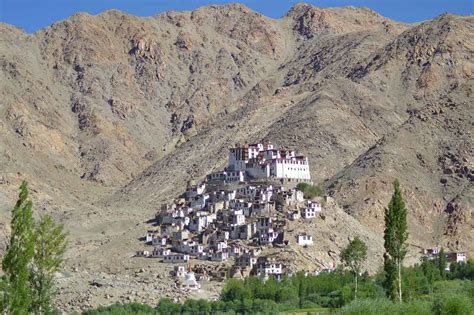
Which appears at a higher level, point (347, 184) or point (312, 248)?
point (347, 184)

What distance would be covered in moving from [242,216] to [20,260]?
6429 centimetres

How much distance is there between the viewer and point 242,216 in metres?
108

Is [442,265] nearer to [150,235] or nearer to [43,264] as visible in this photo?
[150,235]

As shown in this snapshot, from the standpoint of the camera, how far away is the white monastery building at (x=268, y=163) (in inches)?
4496

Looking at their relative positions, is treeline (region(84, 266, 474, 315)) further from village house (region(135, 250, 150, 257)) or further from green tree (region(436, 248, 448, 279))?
village house (region(135, 250, 150, 257))

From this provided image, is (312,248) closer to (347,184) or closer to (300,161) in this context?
(300,161)

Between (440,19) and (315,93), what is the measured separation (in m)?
30.3

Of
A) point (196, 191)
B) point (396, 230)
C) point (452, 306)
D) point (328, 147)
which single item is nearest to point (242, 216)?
point (196, 191)

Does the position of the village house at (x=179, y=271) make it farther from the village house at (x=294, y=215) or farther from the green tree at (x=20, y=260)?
the green tree at (x=20, y=260)

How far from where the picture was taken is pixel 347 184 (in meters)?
127

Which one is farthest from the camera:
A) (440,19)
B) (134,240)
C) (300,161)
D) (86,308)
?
(440,19)

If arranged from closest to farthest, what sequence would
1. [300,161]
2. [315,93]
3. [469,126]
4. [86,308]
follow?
[86,308] → [300,161] → [469,126] → [315,93]

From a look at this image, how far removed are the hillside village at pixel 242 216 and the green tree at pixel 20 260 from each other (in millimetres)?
51133

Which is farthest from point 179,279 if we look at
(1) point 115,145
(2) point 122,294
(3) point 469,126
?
(1) point 115,145
